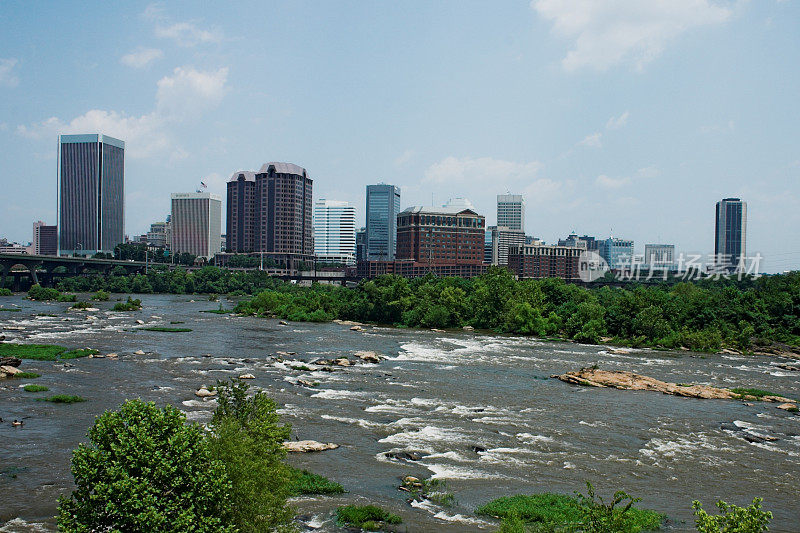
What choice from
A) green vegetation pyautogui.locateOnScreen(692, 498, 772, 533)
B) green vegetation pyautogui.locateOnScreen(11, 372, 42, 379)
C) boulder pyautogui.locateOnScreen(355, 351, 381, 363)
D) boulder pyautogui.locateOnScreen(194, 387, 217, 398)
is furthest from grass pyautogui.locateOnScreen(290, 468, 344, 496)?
boulder pyautogui.locateOnScreen(355, 351, 381, 363)

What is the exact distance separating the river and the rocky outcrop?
6.24ft

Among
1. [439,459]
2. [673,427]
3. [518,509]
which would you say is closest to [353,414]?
[439,459]

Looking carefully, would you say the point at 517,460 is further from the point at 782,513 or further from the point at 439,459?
the point at 782,513

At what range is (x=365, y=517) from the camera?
23922 mm

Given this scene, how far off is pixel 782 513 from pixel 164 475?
83.4ft

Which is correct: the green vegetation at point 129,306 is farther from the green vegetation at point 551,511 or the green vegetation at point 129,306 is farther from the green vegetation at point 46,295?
the green vegetation at point 551,511

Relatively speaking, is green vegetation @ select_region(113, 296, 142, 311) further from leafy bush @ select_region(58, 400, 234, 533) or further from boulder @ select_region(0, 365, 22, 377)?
leafy bush @ select_region(58, 400, 234, 533)

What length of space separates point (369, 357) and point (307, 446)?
32.1 m

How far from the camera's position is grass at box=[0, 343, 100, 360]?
58.7 meters

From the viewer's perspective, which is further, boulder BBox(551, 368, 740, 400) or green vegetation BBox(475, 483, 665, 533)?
boulder BBox(551, 368, 740, 400)

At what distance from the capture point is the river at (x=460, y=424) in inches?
1080

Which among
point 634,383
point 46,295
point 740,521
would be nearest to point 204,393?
point 634,383

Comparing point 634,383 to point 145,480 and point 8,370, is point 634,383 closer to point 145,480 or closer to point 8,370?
point 145,480

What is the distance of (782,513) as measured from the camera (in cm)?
2616
